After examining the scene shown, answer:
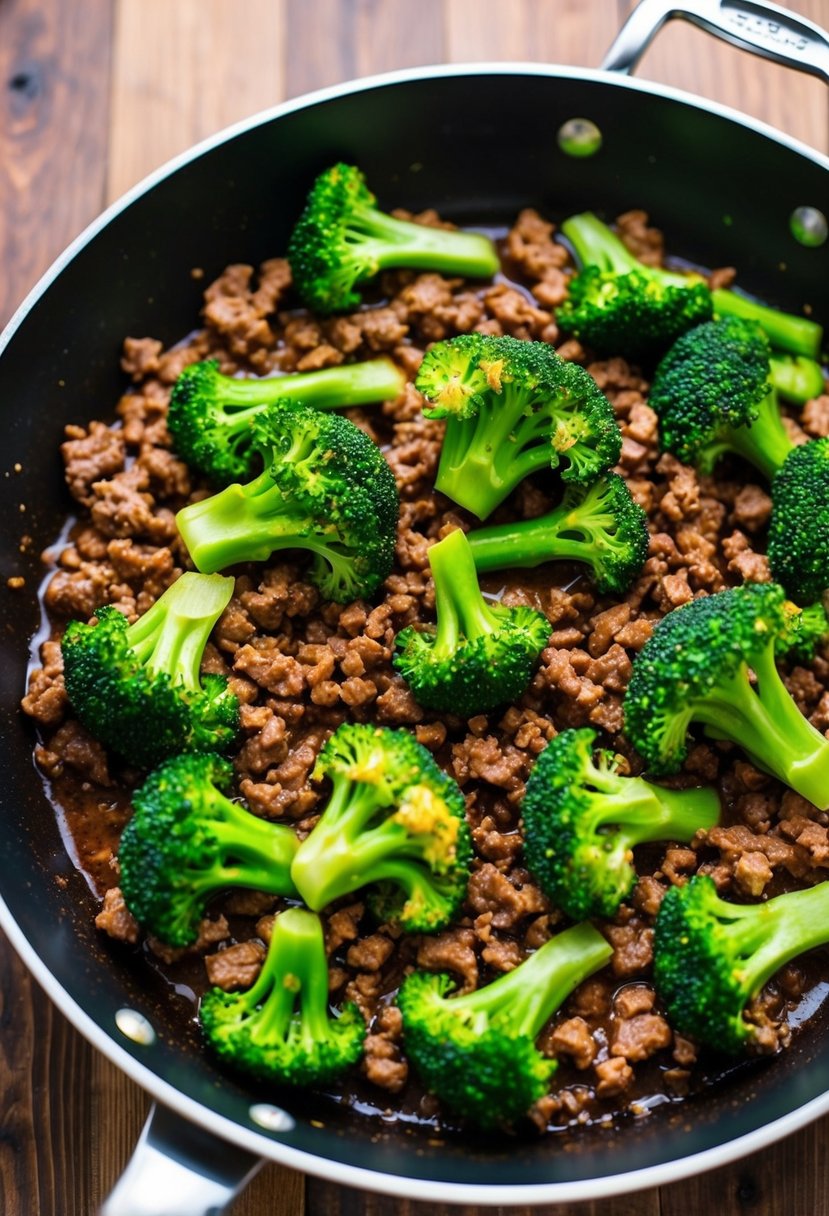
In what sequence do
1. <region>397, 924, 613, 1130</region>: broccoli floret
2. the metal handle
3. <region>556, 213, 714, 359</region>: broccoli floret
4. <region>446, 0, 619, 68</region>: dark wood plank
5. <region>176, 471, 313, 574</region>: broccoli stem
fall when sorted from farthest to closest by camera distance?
1. <region>446, 0, 619, 68</region>: dark wood plank
2. <region>556, 213, 714, 359</region>: broccoli floret
3. <region>176, 471, 313, 574</region>: broccoli stem
4. <region>397, 924, 613, 1130</region>: broccoli floret
5. the metal handle

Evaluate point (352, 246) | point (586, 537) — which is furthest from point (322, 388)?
point (586, 537)

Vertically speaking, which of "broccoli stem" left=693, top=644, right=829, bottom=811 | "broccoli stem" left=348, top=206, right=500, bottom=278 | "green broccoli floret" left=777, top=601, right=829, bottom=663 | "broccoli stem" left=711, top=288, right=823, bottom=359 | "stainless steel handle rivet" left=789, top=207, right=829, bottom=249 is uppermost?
"stainless steel handle rivet" left=789, top=207, right=829, bottom=249

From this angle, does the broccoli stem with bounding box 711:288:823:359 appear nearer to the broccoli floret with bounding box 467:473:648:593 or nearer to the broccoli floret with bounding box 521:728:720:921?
the broccoli floret with bounding box 467:473:648:593

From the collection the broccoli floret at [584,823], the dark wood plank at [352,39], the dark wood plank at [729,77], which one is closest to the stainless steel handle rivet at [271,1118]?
the broccoli floret at [584,823]

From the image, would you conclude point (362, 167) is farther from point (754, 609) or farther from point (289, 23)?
point (754, 609)

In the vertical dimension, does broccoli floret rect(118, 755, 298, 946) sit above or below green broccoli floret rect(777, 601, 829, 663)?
below

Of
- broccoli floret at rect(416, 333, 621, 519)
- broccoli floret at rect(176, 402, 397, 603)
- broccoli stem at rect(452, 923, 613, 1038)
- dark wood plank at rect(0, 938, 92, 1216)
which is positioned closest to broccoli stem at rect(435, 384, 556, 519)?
broccoli floret at rect(416, 333, 621, 519)

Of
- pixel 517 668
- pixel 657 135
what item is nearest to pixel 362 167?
pixel 657 135


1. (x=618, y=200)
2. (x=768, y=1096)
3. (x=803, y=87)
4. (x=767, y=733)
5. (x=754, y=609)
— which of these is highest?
(x=803, y=87)
